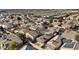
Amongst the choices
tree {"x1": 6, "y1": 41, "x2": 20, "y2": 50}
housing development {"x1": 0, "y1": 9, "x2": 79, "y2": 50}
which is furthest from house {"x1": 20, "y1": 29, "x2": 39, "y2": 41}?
tree {"x1": 6, "y1": 41, "x2": 20, "y2": 50}

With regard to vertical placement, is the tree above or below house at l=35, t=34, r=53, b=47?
below

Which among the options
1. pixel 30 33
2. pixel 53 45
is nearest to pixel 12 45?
pixel 30 33

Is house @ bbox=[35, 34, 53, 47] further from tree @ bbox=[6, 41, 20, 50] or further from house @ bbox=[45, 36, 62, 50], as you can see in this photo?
tree @ bbox=[6, 41, 20, 50]

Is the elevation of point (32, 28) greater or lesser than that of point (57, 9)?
lesser

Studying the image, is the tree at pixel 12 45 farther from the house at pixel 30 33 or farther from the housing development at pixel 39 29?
the house at pixel 30 33

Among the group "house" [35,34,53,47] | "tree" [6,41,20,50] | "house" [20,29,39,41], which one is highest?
"house" [20,29,39,41]

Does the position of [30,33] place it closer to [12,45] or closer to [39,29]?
[39,29]

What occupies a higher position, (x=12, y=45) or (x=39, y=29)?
(x=39, y=29)
